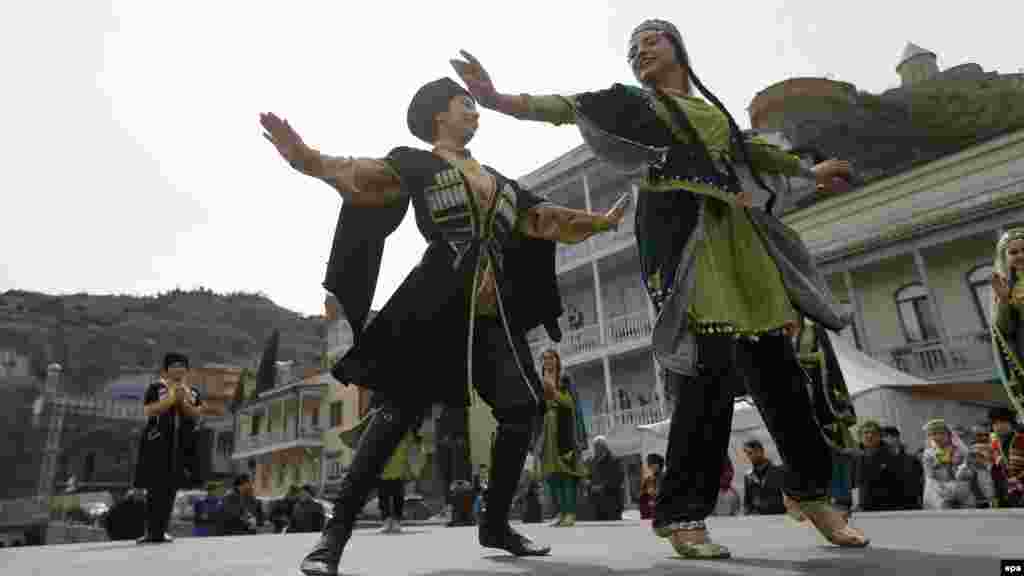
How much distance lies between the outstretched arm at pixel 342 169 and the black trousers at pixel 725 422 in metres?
1.29

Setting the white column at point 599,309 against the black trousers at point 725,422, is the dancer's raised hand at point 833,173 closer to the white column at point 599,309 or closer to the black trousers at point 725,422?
the black trousers at point 725,422

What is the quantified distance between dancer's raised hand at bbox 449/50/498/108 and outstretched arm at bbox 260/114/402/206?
1.47 feet

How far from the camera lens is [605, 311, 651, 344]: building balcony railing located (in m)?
22.1

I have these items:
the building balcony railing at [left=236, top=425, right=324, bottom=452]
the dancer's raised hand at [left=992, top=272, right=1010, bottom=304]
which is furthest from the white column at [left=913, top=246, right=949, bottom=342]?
the building balcony railing at [left=236, top=425, right=324, bottom=452]

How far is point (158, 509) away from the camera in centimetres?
579

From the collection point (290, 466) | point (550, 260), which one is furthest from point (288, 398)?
point (550, 260)

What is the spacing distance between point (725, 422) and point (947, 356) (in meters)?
18.2

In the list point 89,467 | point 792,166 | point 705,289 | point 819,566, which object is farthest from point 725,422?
point 89,467

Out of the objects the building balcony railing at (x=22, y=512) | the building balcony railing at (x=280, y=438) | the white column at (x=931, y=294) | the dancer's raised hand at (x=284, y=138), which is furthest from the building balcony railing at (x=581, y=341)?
the building balcony railing at (x=22, y=512)

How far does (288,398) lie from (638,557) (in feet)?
139

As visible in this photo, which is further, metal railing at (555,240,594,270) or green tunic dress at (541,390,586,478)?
metal railing at (555,240,594,270)

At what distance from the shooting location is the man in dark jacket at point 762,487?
305 inches

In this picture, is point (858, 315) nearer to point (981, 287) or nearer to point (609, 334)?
point (981, 287)

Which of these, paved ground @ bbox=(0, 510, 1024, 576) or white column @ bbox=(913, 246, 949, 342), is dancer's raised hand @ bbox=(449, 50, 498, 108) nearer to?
paved ground @ bbox=(0, 510, 1024, 576)
